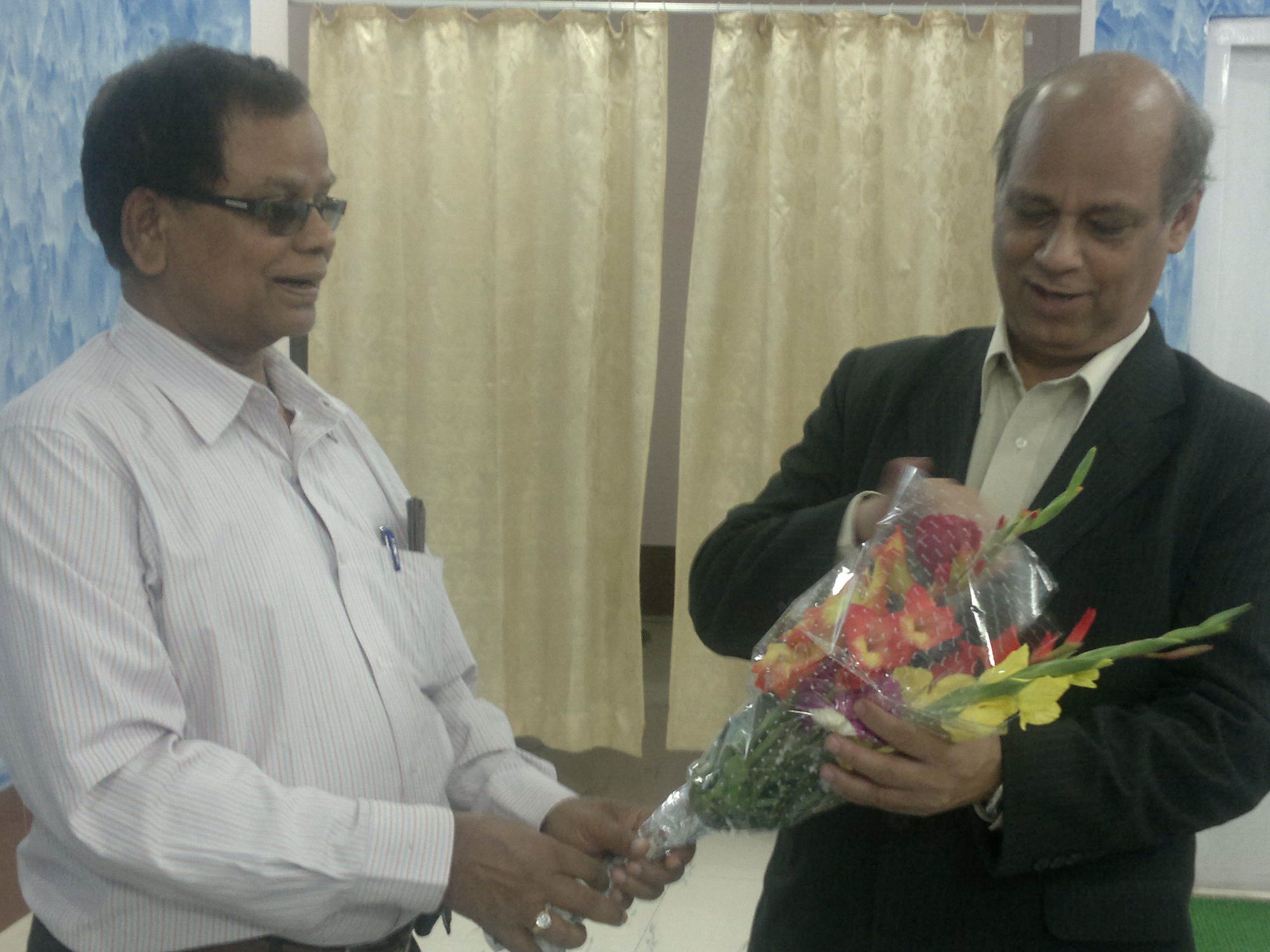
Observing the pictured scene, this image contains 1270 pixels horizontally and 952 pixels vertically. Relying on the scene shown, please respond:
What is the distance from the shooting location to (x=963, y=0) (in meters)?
3.31

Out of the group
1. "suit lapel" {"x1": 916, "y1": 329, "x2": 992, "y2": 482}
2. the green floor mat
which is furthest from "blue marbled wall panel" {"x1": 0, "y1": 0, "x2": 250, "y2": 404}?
the green floor mat

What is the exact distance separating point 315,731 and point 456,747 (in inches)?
10.6

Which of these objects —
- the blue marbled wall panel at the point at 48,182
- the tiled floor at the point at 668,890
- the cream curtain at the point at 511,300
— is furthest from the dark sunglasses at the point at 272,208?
the cream curtain at the point at 511,300

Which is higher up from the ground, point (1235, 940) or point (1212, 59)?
point (1212, 59)

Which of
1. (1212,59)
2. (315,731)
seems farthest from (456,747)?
(1212,59)

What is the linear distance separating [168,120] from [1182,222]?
1.07 meters

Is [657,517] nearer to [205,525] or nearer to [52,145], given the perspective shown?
[52,145]

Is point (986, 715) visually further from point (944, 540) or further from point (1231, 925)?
point (1231, 925)

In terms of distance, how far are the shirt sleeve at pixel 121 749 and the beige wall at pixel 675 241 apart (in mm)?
3727

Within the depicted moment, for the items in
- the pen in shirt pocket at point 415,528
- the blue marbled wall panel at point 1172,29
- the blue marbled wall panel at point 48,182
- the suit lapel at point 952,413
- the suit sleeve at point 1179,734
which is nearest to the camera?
the suit sleeve at point 1179,734

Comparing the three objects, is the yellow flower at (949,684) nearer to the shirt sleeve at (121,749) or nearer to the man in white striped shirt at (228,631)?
the man in white striped shirt at (228,631)

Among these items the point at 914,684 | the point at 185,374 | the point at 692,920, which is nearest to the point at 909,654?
the point at 914,684

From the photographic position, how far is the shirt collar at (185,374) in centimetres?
115

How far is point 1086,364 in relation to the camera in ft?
3.95
